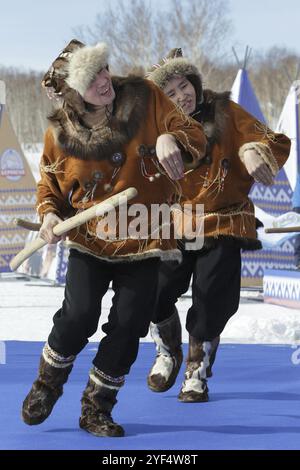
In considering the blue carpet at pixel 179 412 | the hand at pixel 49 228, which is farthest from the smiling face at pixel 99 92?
the blue carpet at pixel 179 412

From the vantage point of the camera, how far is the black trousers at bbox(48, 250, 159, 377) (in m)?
3.74

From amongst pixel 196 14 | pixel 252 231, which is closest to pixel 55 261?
pixel 252 231

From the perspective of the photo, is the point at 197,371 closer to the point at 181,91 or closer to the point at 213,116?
the point at 213,116

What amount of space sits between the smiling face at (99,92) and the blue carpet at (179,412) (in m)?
1.10

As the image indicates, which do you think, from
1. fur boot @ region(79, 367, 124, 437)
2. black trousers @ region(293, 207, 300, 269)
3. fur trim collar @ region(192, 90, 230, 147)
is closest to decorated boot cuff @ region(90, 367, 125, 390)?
fur boot @ region(79, 367, 124, 437)

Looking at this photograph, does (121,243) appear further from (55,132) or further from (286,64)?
(286,64)

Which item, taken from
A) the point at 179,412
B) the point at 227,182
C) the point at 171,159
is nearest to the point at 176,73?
the point at 227,182

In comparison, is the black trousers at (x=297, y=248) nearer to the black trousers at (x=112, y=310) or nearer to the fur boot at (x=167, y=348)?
the fur boot at (x=167, y=348)

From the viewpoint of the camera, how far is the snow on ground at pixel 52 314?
263 inches

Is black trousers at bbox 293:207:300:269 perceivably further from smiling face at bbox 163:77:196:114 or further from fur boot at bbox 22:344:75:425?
fur boot at bbox 22:344:75:425

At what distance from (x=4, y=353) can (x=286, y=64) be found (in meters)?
46.8

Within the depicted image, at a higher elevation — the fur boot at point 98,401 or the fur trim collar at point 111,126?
the fur trim collar at point 111,126

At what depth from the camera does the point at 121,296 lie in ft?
12.3

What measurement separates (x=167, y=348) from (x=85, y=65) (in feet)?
4.65
